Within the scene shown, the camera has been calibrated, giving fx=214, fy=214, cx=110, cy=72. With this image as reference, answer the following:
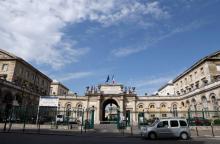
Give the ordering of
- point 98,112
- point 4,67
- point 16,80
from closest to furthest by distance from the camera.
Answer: point 4,67
point 16,80
point 98,112

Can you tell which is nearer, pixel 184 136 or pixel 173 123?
pixel 184 136

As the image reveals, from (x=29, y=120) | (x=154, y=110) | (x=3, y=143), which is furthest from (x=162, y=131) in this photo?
(x=154, y=110)

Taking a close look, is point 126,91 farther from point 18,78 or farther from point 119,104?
point 18,78

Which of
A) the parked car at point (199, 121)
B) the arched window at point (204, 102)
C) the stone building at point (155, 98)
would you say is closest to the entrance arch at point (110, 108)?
the stone building at point (155, 98)

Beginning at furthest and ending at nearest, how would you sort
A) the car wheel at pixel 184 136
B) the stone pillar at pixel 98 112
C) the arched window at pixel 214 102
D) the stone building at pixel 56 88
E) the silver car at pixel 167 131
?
the stone building at pixel 56 88 < the stone pillar at pixel 98 112 < the arched window at pixel 214 102 < the silver car at pixel 167 131 < the car wheel at pixel 184 136

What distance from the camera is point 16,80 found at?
48.4 m

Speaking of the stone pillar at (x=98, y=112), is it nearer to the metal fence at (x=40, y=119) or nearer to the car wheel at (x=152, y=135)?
the metal fence at (x=40, y=119)

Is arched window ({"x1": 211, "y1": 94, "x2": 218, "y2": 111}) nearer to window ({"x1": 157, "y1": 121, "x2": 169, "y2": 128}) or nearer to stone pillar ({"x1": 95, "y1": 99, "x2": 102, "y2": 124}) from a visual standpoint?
window ({"x1": 157, "y1": 121, "x2": 169, "y2": 128})

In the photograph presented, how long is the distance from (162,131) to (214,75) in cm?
3308

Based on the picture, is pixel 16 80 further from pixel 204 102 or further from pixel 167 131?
pixel 204 102

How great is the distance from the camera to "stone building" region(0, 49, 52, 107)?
40850 millimetres

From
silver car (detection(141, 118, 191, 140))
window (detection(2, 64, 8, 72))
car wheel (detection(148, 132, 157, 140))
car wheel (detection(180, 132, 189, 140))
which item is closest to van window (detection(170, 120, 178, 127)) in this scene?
silver car (detection(141, 118, 191, 140))

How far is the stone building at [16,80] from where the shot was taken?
40.8 meters

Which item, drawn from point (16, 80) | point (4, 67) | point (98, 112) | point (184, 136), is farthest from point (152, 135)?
point (4, 67)
